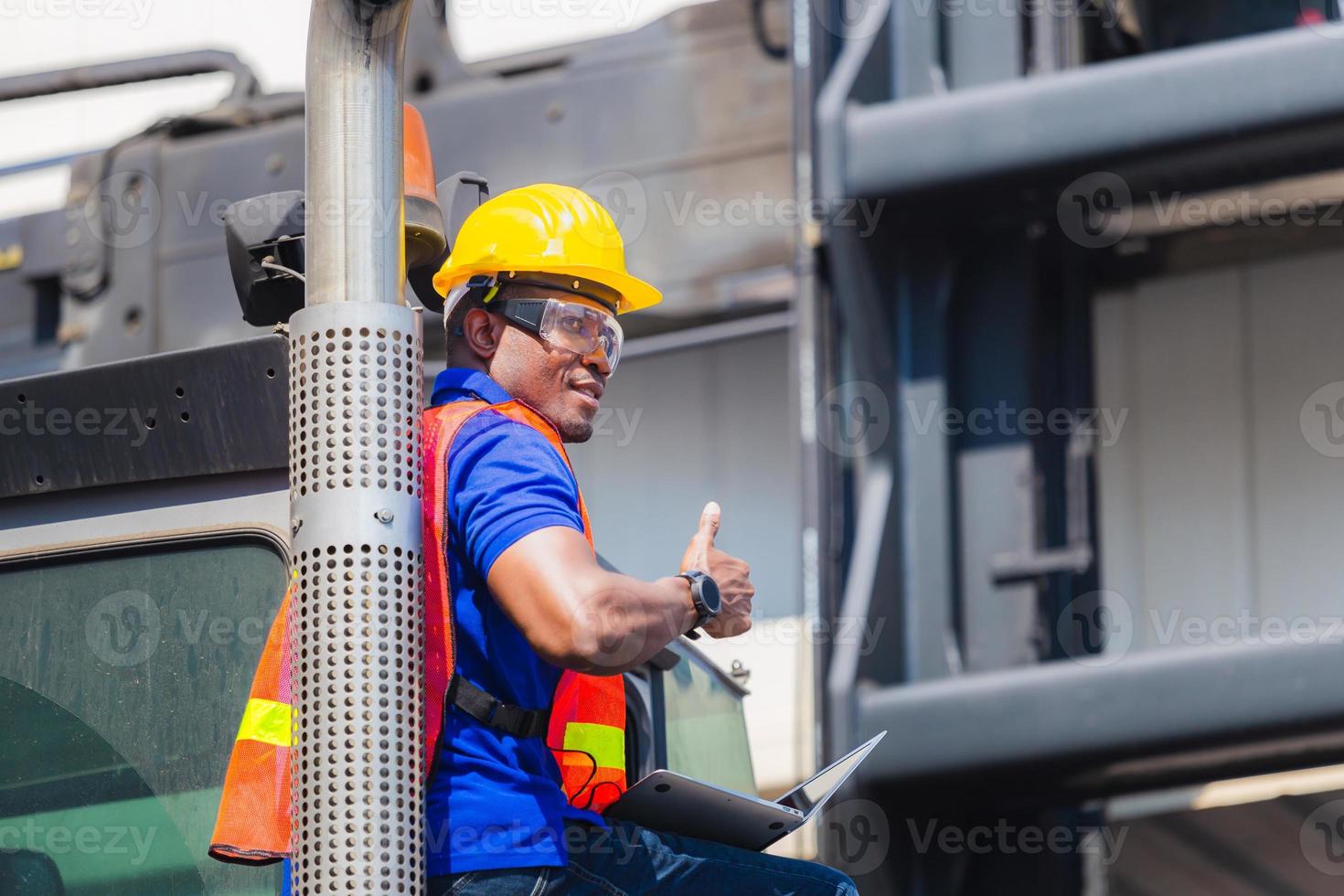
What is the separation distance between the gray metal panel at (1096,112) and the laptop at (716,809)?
3814 millimetres

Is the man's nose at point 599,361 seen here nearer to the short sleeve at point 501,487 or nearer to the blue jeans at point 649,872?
the short sleeve at point 501,487

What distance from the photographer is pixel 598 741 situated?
8.35 ft

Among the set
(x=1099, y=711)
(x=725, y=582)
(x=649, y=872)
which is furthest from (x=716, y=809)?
(x=1099, y=711)

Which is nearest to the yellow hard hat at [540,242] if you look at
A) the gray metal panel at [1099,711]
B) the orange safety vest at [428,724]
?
the orange safety vest at [428,724]

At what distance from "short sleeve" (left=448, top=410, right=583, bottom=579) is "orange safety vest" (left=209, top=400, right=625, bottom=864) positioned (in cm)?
2

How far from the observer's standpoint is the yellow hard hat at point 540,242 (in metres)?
2.74

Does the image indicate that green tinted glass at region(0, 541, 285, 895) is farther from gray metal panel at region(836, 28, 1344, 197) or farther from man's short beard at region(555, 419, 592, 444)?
gray metal panel at region(836, 28, 1344, 197)

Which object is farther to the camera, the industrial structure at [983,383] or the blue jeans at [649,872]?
the industrial structure at [983,383]

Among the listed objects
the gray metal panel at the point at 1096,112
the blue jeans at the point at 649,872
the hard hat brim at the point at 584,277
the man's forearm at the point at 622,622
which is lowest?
the blue jeans at the point at 649,872

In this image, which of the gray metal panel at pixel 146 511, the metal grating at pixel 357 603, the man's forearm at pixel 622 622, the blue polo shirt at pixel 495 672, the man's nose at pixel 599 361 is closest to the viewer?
the metal grating at pixel 357 603

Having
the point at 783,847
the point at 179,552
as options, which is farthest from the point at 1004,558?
the point at 179,552

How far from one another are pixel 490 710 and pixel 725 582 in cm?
34

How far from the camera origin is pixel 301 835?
2102 mm

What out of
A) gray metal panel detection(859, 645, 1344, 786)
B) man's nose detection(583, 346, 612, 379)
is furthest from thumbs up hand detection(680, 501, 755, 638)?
gray metal panel detection(859, 645, 1344, 786)
